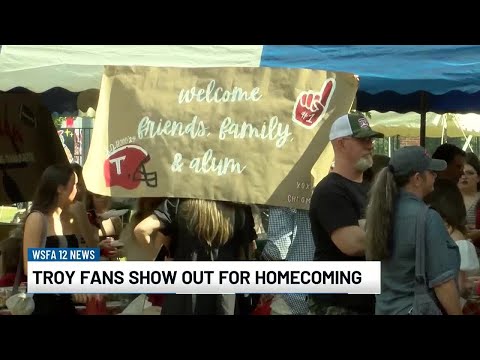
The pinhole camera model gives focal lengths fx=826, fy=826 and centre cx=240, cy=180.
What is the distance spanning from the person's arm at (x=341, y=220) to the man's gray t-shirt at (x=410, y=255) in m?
0.25

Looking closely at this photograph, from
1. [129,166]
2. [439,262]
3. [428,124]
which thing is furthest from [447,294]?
[428,124]

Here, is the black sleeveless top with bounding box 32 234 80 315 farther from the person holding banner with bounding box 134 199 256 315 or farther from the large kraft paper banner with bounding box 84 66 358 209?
the person holding banner with bounding box 134 199 256 315

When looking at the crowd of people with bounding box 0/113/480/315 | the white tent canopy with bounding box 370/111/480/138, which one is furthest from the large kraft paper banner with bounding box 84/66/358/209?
the white tent canopy with bounding box 370/111/480/138

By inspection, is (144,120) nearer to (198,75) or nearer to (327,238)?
(198,75)

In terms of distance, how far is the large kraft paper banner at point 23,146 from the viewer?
581 centimetres

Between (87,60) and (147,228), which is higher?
(87,60)

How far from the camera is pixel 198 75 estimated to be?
5.00m

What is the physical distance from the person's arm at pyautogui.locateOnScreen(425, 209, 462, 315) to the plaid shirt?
958 mm

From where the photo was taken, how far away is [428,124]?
35.3ft

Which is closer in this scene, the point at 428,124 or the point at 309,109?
the point at 309,109

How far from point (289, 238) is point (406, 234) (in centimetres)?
98

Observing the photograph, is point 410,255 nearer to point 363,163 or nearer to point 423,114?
point 363,163

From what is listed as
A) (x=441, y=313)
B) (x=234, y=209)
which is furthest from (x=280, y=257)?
(x=441, y=313)

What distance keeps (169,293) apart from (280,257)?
707 millimetres
